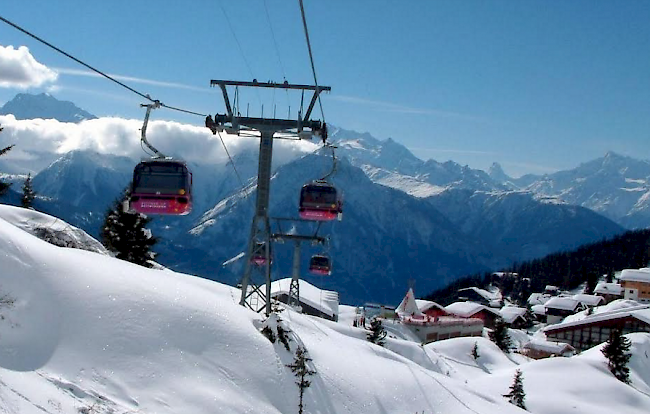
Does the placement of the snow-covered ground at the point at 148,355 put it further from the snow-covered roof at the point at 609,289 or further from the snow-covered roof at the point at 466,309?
the snow-covered roof at the point at 609,289

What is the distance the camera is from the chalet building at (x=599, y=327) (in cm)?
8018

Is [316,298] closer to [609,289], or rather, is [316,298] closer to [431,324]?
[431,324]

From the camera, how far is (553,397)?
39.4 m

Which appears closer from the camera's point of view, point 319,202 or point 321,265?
point 319,202

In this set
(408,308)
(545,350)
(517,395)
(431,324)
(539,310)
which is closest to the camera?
(517,395)

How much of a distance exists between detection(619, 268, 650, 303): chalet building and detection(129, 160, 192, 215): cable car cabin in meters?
123

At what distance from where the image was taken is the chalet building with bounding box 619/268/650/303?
124 m

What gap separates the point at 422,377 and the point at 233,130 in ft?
44.8

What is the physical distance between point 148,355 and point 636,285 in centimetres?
12914

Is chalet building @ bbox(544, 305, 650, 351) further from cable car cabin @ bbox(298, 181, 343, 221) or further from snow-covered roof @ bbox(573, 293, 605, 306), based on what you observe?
cable car cabin @ bbox(298, 181, 343, 221)

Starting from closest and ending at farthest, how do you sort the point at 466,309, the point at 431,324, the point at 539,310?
the point at 431,324
the point at 466,309
the point at 539,310

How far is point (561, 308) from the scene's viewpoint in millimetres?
113875

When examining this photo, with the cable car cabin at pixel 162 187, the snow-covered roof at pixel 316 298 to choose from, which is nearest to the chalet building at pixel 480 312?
the snow-covered roof at pixel 316 298

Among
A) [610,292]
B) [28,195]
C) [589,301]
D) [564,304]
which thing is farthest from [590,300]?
[28,195]
